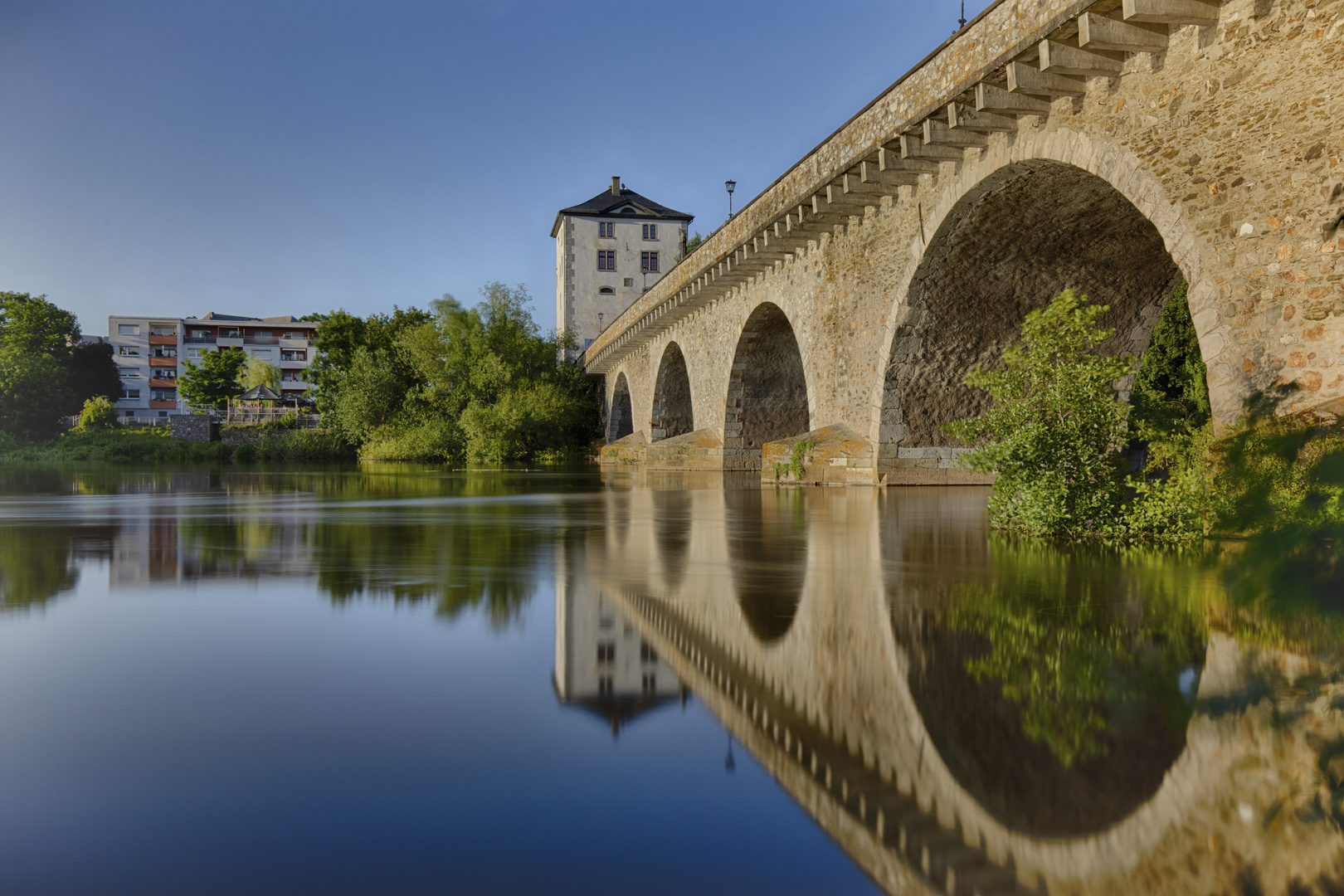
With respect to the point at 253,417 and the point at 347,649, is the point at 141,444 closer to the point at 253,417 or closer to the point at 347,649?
the point at 253,417

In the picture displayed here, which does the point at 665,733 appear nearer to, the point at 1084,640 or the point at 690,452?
the point at 1084,640

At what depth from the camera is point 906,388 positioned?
49.4ft

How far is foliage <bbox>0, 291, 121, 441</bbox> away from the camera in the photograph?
5650 centimetres

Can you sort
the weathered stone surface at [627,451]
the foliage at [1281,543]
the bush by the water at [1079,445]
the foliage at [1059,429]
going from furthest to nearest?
the weathered stone surface at [627,451] < the foliage at [1059,429] < the bush by the water at [1079,445] < the foliage at [1281,543]

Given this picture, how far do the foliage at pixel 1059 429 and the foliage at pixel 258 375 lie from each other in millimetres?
82798

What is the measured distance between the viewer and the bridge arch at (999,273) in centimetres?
1193

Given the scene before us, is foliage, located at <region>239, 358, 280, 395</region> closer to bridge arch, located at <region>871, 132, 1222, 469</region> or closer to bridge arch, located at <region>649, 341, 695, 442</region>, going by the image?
bridge arch, located at <region>649, 341, 695, 442</region>

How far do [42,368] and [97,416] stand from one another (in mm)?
5534

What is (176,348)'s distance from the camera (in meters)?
92.9

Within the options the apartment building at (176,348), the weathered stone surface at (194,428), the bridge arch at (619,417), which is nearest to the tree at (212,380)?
the apartment building at (176,348)

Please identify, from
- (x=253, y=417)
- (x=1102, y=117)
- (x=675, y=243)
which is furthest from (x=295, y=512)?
(x=675, y=243)

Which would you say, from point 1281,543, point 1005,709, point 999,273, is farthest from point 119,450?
point 1281,543

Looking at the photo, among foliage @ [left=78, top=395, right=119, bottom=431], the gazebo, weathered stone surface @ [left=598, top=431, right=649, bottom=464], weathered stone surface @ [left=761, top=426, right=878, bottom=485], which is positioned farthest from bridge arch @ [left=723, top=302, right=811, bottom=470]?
foliage @ [left=78, top=395, right=119, bottom=431]

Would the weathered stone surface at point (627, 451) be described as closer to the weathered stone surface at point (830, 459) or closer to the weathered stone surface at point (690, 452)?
the weathered stone surface at point (690, 452)
